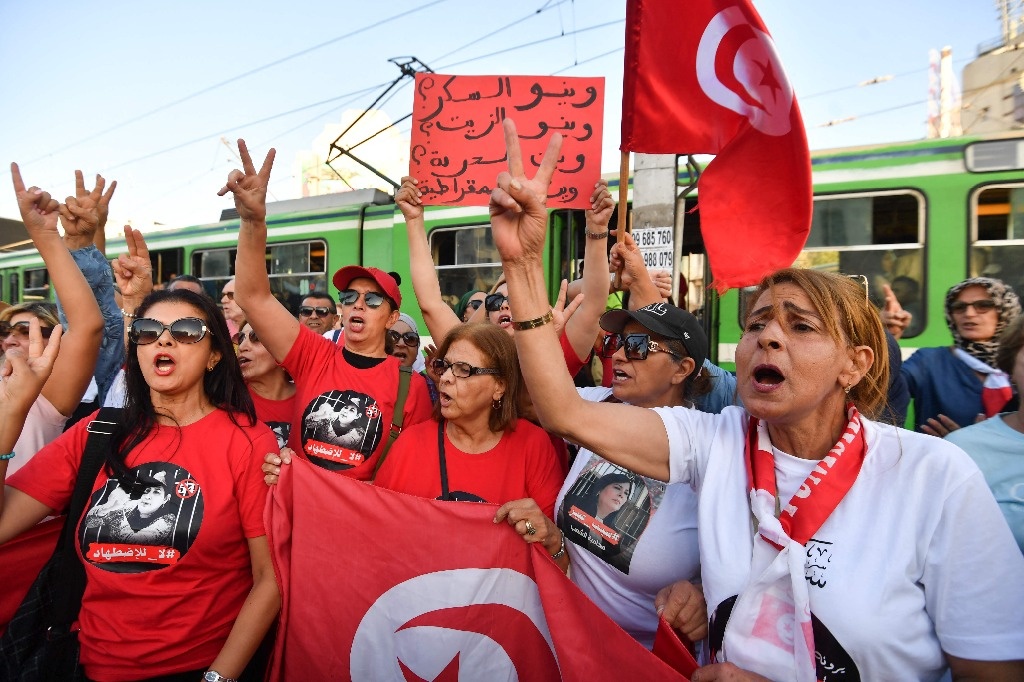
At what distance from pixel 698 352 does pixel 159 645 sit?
217cm

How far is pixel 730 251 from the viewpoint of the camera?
2.78m

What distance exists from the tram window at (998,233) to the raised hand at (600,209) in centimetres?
419

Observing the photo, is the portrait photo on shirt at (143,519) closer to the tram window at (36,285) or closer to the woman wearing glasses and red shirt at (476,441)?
the woman wearing glasses and red shirt at (476,441)

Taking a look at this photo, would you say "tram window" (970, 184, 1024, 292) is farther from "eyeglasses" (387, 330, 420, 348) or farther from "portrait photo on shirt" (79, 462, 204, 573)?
"portrait photo on shirt" (79, 462, 204, 573)

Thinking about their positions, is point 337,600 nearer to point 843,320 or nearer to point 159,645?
point 159,645

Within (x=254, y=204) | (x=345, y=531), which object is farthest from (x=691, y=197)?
(x=345, y=531)

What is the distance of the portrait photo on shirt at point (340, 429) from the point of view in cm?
269

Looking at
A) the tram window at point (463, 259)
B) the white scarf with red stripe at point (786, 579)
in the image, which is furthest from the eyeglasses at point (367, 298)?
the tram window at point (463, 259)

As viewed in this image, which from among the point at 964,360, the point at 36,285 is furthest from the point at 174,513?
the point at 36,285

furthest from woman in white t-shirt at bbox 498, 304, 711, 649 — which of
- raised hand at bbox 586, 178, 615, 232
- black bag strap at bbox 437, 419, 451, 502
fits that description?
raised hand at bbox 586, 178, 615, 232

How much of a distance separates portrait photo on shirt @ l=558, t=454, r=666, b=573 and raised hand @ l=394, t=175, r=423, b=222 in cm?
180

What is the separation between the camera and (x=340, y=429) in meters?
2.73

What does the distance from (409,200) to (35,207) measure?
1.63 meters

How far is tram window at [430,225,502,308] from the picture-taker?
7.16m
